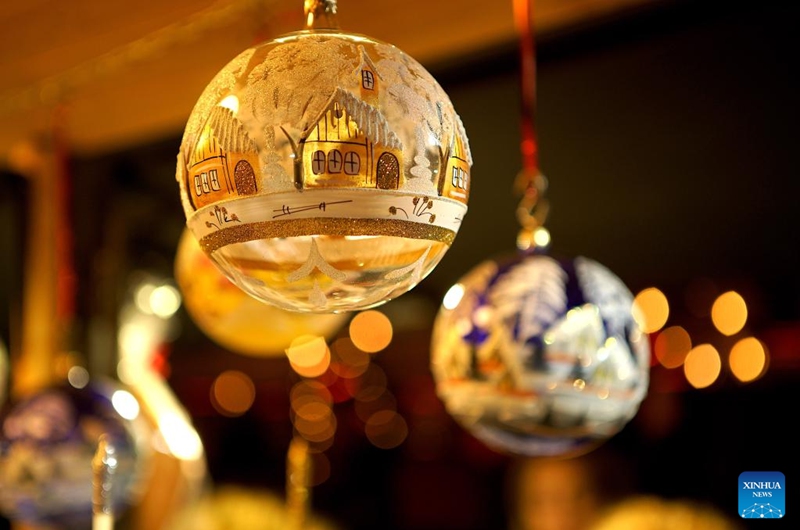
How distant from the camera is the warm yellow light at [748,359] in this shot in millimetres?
3836

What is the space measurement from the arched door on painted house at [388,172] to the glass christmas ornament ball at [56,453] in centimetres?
90

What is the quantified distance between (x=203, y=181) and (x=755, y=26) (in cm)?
263

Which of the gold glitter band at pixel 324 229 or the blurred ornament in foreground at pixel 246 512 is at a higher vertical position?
the gold glitter band at pixel 324 229

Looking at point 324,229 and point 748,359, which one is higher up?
point 324,229

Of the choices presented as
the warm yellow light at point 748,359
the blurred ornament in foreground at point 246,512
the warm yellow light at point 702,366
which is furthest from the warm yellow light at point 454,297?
the blurred ornament in foreground at point 246,512

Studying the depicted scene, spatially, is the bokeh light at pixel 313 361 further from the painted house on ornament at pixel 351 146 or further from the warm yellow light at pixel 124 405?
the painted house on ornament at pixel 351 146

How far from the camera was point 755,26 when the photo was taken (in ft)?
9.77

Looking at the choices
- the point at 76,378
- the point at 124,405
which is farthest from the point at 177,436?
the point at 124,405

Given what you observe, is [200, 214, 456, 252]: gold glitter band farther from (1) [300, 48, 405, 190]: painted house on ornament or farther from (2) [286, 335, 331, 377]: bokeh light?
(2) [286, 335, 331, 377]: bokeh light

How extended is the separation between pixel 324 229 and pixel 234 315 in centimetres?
88

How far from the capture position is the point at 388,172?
0.75 metres

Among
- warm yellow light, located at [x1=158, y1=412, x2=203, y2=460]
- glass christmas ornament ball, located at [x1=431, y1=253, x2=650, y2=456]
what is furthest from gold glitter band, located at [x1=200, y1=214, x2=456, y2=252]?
warm yellow light, located at [x1=158, y1=412, x2=203, y2=460]

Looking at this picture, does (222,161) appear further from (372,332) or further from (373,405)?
(373,405)

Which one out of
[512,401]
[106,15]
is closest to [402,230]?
[512,401]
